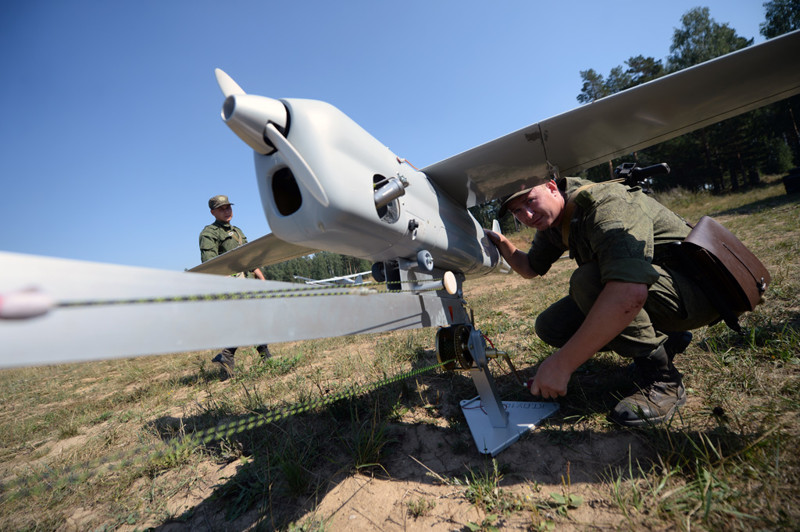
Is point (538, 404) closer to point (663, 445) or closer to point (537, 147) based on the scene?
point (663, 445)

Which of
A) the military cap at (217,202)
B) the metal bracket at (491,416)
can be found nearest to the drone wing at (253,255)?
the military cap at (217,202)

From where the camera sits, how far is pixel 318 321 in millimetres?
1229

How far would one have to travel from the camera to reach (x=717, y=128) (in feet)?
94.1

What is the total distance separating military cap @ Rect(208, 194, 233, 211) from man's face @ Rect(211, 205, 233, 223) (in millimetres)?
40

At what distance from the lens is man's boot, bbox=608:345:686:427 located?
182cm

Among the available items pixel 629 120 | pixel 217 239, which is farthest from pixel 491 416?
pixel 217 239

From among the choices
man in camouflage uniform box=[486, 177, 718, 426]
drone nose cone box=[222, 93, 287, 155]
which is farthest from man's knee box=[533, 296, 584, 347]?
drone nose cone box=[222, 93, 287, 155]

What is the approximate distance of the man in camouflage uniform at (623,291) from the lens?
1501 mm

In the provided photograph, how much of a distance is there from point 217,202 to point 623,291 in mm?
5282

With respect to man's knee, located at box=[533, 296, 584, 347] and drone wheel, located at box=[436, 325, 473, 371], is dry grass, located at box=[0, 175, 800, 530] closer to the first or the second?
man's knee, located at box=[533, 296, 584, 347]

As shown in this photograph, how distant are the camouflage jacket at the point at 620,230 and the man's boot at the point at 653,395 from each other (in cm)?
64

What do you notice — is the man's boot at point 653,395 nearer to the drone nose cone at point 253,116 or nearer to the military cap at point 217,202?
the drone nose cone at point 253,116

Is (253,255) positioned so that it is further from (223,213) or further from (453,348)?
(453,348)

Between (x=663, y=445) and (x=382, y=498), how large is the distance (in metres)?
1.39
